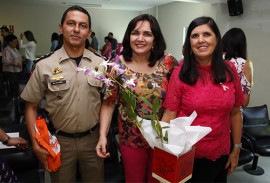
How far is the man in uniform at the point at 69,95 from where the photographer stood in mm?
1434

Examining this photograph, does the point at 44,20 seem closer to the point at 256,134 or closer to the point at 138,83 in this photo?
the point at 256,134

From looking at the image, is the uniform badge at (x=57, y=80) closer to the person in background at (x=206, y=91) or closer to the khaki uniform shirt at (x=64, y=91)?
the khaki uniform shirt at (x=64, y=91)

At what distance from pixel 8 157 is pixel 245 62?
223cm

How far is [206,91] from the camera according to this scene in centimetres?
132

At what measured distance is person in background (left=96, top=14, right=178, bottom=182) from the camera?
1.41 m

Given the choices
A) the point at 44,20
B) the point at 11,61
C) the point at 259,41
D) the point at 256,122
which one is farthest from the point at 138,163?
the point at 44,20

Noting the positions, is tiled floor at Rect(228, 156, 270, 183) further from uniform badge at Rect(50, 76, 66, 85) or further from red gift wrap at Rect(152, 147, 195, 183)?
uniform badge at Rect(50, 76, 66, 85)

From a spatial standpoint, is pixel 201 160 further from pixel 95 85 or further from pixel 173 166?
pixel 95 85

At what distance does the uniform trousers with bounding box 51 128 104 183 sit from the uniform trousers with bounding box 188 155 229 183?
0.60 meters

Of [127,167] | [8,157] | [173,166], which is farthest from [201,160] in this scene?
[8,157]

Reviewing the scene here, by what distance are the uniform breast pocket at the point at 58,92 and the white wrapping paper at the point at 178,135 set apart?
644mm

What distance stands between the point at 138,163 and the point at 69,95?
0.57m

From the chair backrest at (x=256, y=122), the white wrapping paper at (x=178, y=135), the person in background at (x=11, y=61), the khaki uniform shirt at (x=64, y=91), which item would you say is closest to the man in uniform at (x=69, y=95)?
the khaki uniform shirt at (x=64, y=91)

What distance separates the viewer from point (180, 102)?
1355 millimetres
